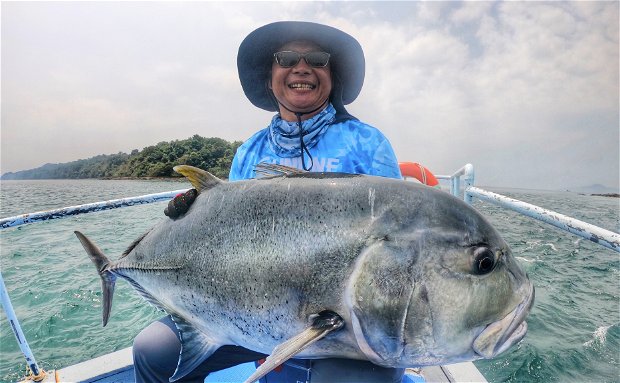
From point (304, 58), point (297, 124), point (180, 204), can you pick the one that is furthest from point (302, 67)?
point (180, 204)

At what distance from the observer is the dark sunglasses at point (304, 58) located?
9.66 feet

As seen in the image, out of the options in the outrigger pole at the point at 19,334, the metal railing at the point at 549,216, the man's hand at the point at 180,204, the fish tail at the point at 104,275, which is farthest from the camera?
the outrigger pole at the point at 19,334

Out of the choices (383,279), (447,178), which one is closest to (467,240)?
(383,279)

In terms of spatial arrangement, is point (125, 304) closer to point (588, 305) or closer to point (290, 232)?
point (290, 232)

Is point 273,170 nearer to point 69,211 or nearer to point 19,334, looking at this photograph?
point 69,211

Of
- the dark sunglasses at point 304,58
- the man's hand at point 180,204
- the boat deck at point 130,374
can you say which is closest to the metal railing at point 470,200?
the boat deck at point 130,374

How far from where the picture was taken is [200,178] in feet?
7.28

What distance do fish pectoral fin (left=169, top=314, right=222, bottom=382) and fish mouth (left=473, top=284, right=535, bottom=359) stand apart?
1380 millimetres

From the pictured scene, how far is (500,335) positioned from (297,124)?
202 centimetres

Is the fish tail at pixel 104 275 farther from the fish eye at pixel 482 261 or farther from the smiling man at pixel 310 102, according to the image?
the fish eye at pixel 482 261

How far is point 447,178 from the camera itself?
4.83 m

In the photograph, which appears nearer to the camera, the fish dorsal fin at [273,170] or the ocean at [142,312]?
the fish dorsal fin at [273,170]

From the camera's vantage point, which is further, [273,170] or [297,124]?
[297,124]

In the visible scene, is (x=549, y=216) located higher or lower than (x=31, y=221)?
higher
